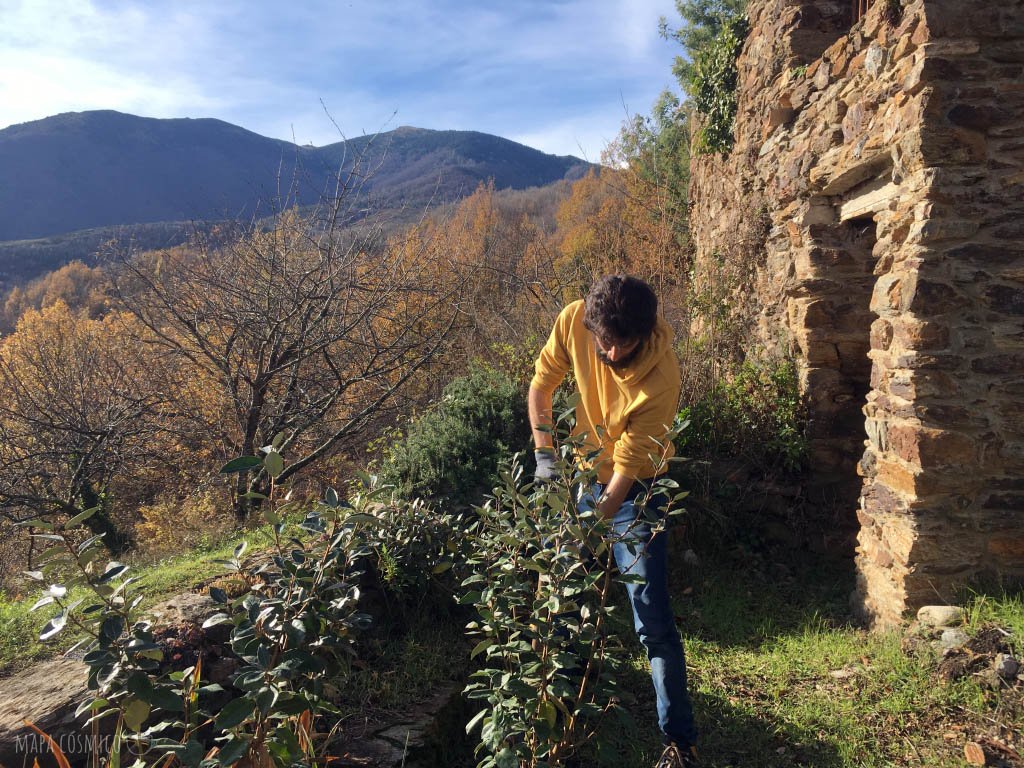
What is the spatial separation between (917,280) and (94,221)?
80.1 metres

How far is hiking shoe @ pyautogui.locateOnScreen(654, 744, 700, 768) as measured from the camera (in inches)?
97.4

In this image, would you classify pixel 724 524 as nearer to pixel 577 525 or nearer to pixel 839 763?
pixel 839 763

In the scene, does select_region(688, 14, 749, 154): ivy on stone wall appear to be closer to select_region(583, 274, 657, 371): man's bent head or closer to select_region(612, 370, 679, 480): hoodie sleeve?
select_region(583, 274, 657, 371): man's bent head

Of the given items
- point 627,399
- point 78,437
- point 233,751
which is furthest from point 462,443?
point 78,437

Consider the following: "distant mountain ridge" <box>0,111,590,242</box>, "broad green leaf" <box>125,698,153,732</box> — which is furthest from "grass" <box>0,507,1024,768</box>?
"distant mountain ridge" <box>0,111,590,242</box>

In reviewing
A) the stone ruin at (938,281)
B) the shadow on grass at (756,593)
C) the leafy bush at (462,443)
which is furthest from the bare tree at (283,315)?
the stone ruin at (938,281)

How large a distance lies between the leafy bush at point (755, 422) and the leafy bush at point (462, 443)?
1.34m

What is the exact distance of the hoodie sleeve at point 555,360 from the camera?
9.71 feet

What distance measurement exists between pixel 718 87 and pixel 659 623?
609cm

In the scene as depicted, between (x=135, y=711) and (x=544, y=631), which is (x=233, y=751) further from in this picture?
(x=544, y=631)

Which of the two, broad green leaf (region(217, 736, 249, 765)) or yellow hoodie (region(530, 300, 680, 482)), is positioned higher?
yellow hoodie (region(530, 300, 680, 482))

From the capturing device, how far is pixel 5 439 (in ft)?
26.3

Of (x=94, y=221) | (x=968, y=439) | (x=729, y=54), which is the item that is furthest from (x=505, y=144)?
(x=968, y=439)

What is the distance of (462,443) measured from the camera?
4.62m
